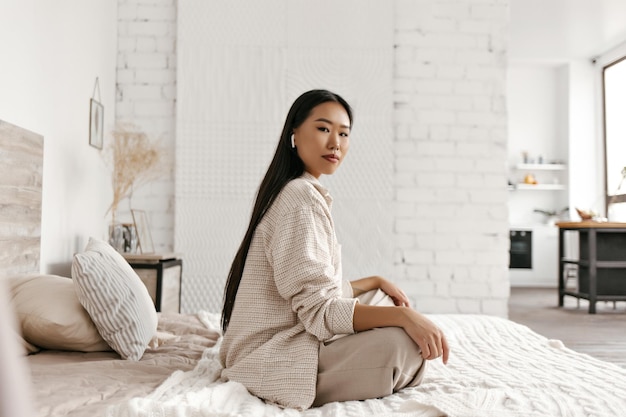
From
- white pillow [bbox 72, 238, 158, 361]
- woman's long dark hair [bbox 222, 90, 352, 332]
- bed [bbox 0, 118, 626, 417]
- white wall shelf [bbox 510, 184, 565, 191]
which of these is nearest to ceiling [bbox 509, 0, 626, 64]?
white wall shelf [bbox 510, 184, 565, 191]

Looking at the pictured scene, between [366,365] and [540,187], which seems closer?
[366,365]

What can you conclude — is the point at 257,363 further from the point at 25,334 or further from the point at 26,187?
the point at 26,187

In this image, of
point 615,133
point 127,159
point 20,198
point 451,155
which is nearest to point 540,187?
point 615,133

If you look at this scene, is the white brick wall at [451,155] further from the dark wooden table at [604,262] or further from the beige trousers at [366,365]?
the beige trousers at [366,365]

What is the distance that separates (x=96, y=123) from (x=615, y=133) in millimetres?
7285

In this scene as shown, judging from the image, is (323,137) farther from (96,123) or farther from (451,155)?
(451,155)

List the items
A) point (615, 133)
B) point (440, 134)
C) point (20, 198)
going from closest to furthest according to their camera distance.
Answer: point (20, 198) < point (440, 134) < point (615, 133)

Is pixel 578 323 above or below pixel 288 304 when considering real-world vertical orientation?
below

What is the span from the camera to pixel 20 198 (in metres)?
2.64

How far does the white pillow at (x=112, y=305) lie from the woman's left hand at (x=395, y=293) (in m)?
0.82

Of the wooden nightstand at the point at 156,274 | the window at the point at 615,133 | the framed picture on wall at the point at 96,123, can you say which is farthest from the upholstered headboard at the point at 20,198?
the window at the point at 615,133

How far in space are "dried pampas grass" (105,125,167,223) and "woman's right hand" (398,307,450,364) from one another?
2.80m

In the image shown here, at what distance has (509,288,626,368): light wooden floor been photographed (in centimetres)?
380

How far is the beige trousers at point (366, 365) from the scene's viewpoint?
5.06 feet
